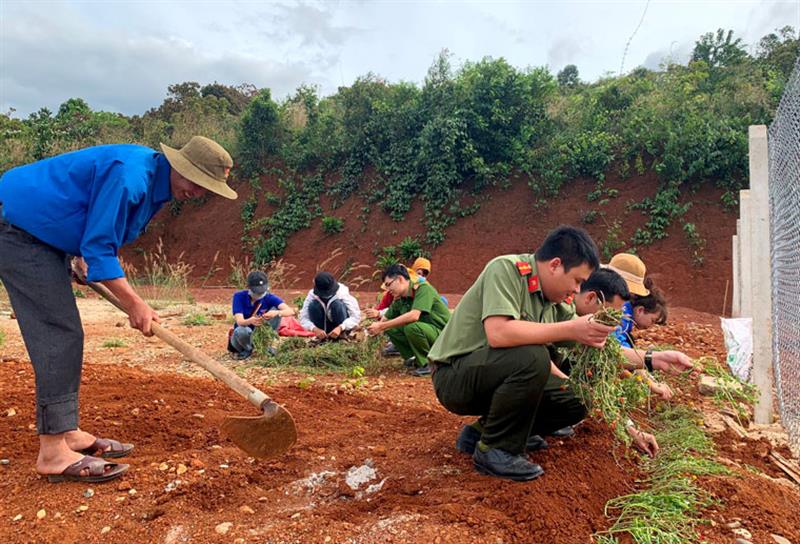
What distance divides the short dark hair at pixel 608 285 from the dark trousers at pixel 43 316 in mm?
2741

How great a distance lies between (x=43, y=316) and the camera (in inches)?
106

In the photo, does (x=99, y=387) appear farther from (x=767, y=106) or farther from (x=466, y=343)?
(x=767, y=106)

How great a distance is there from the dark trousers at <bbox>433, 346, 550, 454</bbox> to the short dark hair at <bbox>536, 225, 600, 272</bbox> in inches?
16.1

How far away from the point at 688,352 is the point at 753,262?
8.56ft

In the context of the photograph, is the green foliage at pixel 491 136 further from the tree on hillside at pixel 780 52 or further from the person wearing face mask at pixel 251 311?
the person wearing face mask at pixel 251 311

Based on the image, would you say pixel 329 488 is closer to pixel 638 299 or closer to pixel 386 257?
pixel 638 299

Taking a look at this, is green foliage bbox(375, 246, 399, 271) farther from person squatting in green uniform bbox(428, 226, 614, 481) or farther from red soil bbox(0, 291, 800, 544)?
person squatting in green uniform bbox(428, 226, 614, 481)

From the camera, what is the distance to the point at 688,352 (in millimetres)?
6312

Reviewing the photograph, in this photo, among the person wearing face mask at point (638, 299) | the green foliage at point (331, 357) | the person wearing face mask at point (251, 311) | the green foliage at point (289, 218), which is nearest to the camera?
the person wearing face mask at point (638, 299)

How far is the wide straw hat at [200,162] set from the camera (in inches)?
112

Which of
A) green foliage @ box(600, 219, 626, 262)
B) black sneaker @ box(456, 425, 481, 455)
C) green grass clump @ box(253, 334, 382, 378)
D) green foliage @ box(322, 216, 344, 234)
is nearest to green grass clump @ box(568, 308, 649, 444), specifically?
black sneaker @ box(456, 425, 481, 455)

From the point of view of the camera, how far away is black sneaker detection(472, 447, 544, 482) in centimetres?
261

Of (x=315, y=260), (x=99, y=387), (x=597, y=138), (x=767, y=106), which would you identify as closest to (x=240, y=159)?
(x=315, y=260)

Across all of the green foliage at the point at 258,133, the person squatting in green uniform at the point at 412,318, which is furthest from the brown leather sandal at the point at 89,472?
the green foliage at the point at 258,133
